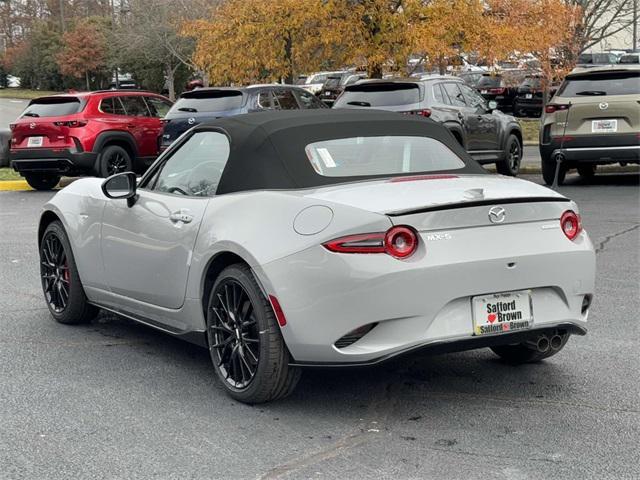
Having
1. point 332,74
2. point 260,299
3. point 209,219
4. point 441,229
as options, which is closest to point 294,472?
point 260,299

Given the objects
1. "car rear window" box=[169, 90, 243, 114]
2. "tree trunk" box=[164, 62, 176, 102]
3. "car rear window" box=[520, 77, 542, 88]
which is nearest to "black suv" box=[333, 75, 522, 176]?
"car rear window" box=[169, 90, 243, 114]

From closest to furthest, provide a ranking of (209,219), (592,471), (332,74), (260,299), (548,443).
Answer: (592,471) < (548,443) < (260,299) < (209,219) < (332,74)

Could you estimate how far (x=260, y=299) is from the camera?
17.0 ft

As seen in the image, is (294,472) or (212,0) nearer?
(294,472)

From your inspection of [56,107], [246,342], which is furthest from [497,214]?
[56,107]

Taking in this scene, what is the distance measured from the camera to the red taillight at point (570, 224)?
17.9 feet

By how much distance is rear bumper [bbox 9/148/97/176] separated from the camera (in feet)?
59.3

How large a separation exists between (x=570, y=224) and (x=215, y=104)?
1296cm

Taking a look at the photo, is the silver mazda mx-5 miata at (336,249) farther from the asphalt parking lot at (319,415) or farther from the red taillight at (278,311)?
the asphalt parking lot at (319,415)

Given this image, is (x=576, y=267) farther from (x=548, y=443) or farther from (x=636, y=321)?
(x=636, y=321)

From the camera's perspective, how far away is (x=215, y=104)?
1792 cm

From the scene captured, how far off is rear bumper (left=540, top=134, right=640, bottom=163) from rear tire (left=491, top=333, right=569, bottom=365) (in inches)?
398

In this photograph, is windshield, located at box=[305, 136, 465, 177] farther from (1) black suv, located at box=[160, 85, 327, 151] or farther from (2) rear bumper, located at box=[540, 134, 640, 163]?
(1) black suv, located at box=[160, 85, 327, 151]

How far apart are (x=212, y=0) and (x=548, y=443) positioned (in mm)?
41231
